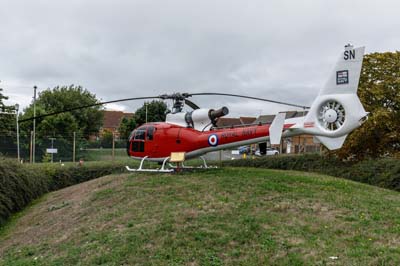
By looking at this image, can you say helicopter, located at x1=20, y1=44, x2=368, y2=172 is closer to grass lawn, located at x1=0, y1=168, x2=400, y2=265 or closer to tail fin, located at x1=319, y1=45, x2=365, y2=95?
tail fin, located at x1=319, y1=45, x2=365, y2=95

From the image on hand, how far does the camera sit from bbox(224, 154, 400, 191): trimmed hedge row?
14.1 meters

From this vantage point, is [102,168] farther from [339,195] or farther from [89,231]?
[339,195]

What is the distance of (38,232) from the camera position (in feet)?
30.7

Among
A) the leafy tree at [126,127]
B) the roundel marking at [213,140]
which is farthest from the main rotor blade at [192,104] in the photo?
the leafy tree at [126,127]

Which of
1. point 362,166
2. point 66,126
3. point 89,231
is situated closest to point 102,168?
point 89,231

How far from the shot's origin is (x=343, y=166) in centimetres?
1667

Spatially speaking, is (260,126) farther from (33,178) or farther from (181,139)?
(33,178)

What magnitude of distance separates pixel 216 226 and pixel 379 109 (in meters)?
10.1

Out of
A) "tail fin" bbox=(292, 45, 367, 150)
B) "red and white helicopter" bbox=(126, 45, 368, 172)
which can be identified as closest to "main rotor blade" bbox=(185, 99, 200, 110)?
"red and white helicopter" bbox=(126, 45, 368, 172)

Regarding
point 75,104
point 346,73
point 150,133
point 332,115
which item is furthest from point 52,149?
point 75,104

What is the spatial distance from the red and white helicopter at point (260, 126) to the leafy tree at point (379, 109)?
4.62 metres

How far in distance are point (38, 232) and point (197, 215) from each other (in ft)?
13.5

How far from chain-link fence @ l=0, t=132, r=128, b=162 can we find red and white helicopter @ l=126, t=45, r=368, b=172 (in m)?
7.87

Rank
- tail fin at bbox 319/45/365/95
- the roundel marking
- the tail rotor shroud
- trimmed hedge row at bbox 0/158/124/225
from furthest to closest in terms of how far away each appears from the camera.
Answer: the roundel marking
trimmed hedge row at bbox 0/158/124/225
the tail rotor shroud
tail fin at bbox 319/45/365/95
